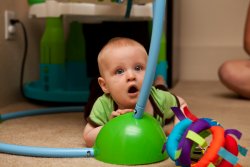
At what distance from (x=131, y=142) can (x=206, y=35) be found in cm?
171

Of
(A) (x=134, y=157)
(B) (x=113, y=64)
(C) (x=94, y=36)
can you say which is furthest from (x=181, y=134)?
(C) (x=94, y=36)

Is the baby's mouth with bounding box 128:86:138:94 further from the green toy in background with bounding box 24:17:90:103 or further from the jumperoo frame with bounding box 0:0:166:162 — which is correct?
the green toy in background with bounding box 24:17:90:103

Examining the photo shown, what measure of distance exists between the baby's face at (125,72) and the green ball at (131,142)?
9 cm

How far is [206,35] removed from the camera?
237 centimetres

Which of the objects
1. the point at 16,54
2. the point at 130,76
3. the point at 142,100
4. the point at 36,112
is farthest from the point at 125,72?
the point at 16,54

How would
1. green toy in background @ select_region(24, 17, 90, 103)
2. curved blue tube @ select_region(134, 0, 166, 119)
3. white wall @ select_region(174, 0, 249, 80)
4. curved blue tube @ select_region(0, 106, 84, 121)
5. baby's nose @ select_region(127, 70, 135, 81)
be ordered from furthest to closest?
white wall @ select_region(174, 0, 249, 80)
green toy in background @ select_region(24, 17, 90, 103)
curved blue tube @ select_region(0, 106, 84, 121)
baby's nose @ select_region(127, 70, 135, 81)
curved blue tube @ select_region(134, 0, 166, 119)

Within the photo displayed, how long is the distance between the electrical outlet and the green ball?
0.87 meters

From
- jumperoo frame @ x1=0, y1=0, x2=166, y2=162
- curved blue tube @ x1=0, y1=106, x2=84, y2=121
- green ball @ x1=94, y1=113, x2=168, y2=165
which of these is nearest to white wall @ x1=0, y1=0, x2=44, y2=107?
curved blue tube @ x1=0, y1=106, x2=84, y2=121

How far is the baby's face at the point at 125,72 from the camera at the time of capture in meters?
0.89

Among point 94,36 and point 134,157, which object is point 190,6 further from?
point 134,157

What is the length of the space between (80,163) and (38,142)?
0.22 metres

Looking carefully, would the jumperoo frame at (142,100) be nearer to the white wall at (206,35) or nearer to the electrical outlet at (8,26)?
the electrical outlet at (8,26)

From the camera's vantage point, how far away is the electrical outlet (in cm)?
153

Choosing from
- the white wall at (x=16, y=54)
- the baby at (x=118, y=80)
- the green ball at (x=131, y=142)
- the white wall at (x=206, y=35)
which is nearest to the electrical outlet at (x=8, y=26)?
the white wall at (x=16, y=54)
